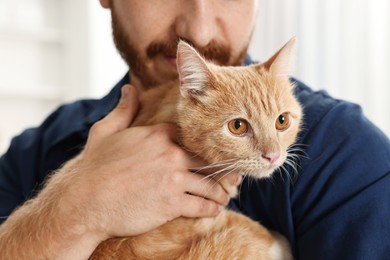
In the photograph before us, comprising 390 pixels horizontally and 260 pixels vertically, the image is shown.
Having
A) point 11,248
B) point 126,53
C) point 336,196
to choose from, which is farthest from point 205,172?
point 126,53

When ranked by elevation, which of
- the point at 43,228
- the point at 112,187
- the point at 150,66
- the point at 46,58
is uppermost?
the point at 150,66

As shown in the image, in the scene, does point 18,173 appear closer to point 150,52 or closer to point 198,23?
point 150,52

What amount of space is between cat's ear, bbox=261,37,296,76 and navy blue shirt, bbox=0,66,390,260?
0.19 m

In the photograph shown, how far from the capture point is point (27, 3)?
14.4ft

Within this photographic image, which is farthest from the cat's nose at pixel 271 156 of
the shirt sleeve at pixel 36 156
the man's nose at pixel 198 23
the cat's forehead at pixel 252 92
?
the shirt sleeve at pixel 36 156

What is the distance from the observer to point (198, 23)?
1.60 meters

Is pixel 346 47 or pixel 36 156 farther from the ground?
pixel 346 47

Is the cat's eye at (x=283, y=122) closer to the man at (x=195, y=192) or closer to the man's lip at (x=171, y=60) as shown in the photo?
the man at (x=195, y=192)

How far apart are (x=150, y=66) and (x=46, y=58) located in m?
3.13

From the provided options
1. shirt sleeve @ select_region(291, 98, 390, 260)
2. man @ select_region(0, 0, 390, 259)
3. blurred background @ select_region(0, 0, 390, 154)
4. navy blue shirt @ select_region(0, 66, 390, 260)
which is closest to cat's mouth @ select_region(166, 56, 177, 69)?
man @ select_region(0, 0, 390, 259)

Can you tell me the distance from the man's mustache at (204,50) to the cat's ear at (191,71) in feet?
1.07

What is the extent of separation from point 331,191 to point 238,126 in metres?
0.33

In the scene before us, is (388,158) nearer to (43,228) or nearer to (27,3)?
(43,228)

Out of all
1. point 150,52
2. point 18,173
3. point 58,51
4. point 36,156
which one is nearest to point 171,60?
point 150,52
